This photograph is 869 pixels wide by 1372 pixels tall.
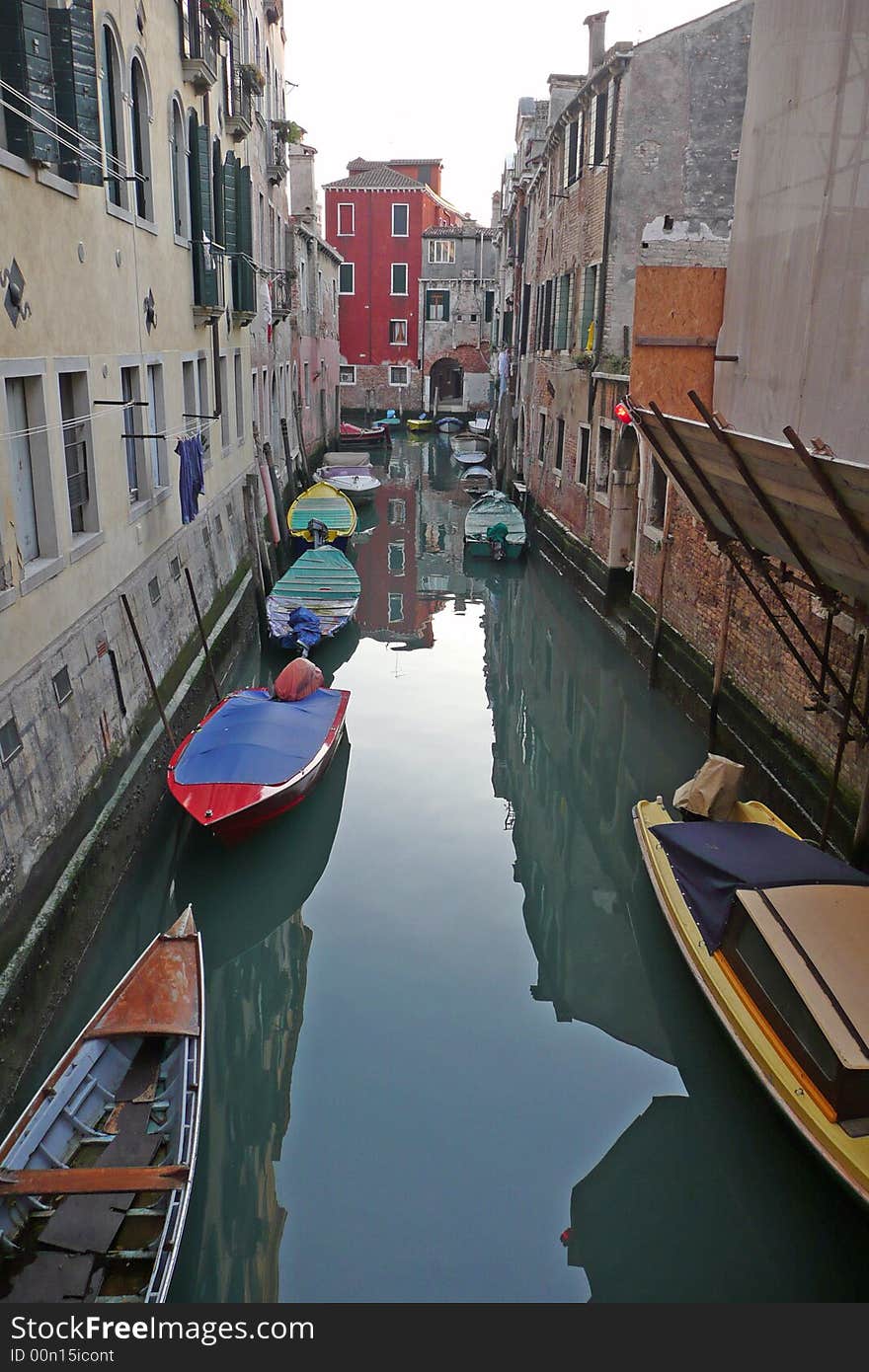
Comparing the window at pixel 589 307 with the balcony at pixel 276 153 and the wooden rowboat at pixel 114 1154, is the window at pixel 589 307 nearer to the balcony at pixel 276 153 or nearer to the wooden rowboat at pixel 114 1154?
the balcony at pixel 276 153

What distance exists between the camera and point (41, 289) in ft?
22.2

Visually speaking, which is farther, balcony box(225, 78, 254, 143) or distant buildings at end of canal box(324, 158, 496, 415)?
distant buildings at end of canal box(324, 158, 496, 415)

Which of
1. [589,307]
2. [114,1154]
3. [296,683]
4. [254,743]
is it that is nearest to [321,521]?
[589,307]

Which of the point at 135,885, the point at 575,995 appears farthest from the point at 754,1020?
the point at 135,885

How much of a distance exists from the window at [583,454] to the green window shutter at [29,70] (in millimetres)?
11997

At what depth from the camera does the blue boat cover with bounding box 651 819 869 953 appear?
5.96m

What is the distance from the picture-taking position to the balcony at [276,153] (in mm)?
19828

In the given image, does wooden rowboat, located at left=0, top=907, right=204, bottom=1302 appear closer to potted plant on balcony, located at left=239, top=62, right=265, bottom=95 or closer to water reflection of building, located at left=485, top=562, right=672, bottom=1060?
water reflection of building, located at left=485, top=562, right=672, bottom=1060

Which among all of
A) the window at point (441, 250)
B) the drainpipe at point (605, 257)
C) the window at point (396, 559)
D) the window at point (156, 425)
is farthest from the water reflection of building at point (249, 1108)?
the window at point (441, 250)

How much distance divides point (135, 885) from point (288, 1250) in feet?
11.7

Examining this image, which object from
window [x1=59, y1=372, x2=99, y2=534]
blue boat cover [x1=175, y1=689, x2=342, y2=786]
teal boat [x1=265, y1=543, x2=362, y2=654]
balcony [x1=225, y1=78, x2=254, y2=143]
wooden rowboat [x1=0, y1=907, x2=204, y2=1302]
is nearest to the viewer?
wooden rowboat [x1=0, y1=907, x2=204, y2=1302]

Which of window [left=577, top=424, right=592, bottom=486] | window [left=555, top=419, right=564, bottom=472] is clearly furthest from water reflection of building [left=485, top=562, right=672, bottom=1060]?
window [left=555, top=419, right=564, bottom=472]

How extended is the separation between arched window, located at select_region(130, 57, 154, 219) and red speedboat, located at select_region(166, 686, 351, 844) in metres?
4.81

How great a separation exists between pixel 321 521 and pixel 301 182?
1355cm
